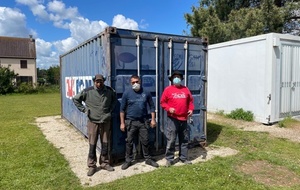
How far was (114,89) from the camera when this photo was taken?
4.68 meters

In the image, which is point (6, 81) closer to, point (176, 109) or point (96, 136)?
point (96, 136)

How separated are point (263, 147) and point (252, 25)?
10.1 metres

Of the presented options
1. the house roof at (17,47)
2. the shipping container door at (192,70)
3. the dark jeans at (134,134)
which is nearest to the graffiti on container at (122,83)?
the dark jeans at (134,134)

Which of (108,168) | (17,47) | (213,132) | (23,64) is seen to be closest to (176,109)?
(108,168)

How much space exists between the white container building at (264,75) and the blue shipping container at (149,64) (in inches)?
137

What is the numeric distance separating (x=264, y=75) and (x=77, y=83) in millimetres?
6161

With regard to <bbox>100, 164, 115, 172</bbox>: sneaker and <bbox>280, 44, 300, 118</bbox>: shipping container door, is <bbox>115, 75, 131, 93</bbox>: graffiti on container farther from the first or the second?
<bbox>280, 44, 300, 118</bbox>: shipping container door

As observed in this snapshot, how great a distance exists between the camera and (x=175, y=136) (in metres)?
4.76

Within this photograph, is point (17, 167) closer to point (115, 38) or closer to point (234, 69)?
point (115, 38)

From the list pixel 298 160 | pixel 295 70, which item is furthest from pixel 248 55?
pixel 298 160

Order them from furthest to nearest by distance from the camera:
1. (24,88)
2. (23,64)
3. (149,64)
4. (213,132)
→ (23,64), (24,88), (213,132), (149,64)

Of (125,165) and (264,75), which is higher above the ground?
(264,75)

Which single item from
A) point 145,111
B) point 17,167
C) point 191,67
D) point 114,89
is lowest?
point 17,167

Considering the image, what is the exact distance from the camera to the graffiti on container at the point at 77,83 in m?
6.06
